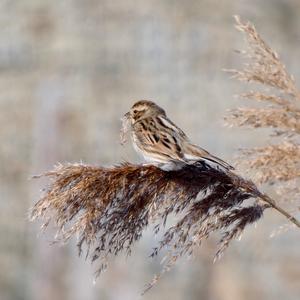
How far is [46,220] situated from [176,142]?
1.26m

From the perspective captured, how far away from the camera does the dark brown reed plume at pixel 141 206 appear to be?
3273 millimetres

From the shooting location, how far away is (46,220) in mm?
3252

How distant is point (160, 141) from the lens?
4559 millimetres

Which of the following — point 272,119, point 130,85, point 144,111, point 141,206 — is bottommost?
point 141,206

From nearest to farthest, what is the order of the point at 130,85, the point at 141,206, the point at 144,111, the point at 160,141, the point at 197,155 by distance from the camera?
the point at 141,206
the point at 197,155
the point at 160,141
the point at 144,111
the point at 130,85

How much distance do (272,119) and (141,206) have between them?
0.46m

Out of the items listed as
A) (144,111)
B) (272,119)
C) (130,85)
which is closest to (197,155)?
(272,119)

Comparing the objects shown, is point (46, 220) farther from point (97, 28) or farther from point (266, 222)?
point (97, 28)

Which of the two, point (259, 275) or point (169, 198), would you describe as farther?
point (259, 275)

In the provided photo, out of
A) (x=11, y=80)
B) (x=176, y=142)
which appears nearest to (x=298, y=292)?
(x=11, y=80)

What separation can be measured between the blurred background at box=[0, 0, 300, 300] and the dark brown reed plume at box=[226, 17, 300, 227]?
229 inches

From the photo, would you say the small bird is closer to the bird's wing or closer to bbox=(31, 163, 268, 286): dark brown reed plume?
the bird's wing

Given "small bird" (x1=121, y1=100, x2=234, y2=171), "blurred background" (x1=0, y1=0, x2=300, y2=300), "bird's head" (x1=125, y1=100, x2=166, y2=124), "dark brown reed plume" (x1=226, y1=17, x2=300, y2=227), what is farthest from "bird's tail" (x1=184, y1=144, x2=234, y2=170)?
"blurred background" (x1=0, y1=0, x2=300, y2=300)

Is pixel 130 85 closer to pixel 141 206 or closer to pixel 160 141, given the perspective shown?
pixel 160 141
